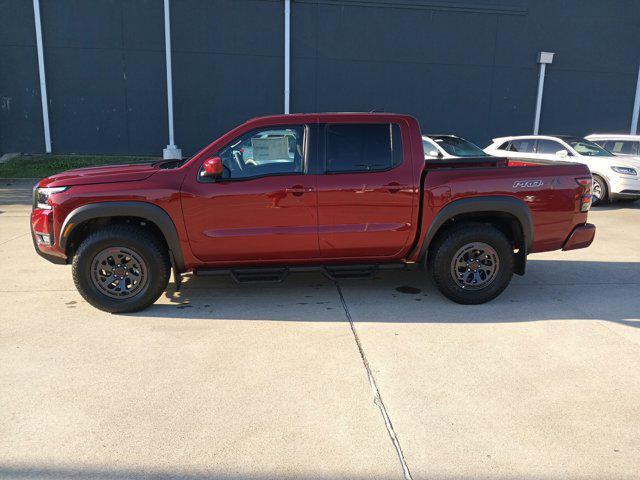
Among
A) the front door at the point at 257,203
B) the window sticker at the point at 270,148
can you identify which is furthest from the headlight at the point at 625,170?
the window sticker at the point at 270,148

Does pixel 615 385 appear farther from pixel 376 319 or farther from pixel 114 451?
pixel 114 451

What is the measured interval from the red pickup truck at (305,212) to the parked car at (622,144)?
858 centimetres

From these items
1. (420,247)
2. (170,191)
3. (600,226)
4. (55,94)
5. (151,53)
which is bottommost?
(600,226)

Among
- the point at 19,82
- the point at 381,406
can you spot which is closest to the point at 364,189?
the point at 381,406

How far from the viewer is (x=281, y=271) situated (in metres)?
4.82

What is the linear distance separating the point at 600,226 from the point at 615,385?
6638 millimetres

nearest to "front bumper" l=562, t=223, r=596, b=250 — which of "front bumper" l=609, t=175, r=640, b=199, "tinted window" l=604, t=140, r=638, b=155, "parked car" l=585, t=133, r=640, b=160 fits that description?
"front bumper" l=609, t=175, r=640, b=199

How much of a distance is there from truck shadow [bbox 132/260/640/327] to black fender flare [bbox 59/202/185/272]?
0.77m

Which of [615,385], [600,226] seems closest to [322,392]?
[615,385]

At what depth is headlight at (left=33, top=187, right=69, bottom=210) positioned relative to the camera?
4508 millimetres

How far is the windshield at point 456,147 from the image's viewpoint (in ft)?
36.0

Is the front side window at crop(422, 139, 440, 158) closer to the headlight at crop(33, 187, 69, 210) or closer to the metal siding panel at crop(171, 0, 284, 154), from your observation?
the metal siding panel at crop(171, 0, 284, 154)

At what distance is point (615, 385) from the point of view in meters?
3.43

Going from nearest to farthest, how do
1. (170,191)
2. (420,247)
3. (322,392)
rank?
(322,392) → (170,191) → (420,247)
